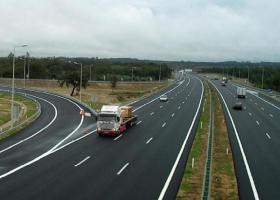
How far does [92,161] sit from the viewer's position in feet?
119

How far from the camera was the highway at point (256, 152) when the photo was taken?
2882cm

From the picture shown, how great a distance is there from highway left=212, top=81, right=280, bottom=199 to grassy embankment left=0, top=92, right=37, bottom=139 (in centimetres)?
2438

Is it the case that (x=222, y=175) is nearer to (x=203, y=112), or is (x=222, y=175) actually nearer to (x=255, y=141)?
(x=255, y=141)

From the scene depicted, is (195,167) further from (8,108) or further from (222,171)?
(8,108)

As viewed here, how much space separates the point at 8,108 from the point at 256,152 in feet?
170

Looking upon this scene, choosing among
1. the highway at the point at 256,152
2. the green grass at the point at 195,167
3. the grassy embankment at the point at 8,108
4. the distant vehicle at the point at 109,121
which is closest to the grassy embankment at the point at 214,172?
the green grass at the point at 195,167

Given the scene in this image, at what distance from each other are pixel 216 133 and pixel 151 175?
885 inches

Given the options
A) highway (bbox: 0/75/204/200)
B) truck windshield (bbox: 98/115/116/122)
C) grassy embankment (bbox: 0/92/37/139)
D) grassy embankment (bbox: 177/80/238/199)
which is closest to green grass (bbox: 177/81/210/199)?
grassy embankment (bbox: 177/80/238/199)

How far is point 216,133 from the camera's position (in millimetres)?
52812

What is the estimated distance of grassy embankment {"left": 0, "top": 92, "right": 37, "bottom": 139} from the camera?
64.7 metres

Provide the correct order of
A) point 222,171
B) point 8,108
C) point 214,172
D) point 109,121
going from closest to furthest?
point 214,172 < point 222,171 < point 109,121 < point 8,108

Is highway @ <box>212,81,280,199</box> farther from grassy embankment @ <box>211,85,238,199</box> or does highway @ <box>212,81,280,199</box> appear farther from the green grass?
the green grass

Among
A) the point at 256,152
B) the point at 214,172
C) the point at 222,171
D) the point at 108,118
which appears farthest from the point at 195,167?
the point at 108,118

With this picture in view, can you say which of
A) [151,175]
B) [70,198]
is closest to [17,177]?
[70,198]
